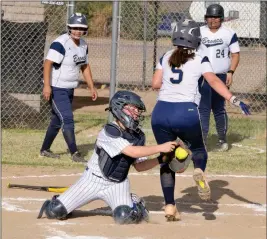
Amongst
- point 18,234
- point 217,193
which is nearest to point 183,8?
point 217,193

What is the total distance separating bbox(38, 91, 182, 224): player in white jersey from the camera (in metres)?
7.64

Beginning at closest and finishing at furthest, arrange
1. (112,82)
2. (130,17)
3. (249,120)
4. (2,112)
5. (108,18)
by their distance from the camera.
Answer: (112,82) → (2,112) → (249,120) → (130,17) → (108,18)

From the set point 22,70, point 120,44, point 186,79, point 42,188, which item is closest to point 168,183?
point 186,79

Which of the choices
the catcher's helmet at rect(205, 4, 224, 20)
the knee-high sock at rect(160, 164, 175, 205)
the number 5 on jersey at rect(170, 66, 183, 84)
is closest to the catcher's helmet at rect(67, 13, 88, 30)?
the catcher's helmet at rect(205, 4, 224, 20)

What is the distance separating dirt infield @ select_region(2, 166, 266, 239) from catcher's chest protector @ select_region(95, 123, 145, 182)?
43cm

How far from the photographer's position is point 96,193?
7.80 meters

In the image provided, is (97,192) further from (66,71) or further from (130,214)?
(66,71)

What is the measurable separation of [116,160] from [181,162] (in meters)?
0.58

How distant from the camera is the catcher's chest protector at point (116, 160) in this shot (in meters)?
7.70

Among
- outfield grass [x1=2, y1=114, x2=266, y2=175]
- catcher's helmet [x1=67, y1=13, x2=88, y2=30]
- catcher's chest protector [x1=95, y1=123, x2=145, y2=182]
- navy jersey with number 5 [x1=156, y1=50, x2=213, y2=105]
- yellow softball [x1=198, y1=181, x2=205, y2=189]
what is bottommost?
outfield grass [x1=2, y1=114, x2=266, y2=175]

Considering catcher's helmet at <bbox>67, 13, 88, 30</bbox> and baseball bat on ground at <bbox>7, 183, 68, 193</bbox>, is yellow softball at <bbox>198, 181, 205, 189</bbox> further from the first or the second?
catcher's helmet at <bbox>67, 13, 88, 30</bbox>

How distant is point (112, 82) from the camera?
12.6 metres

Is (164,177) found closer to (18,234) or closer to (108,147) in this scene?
(108,147)

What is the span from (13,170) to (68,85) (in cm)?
132
